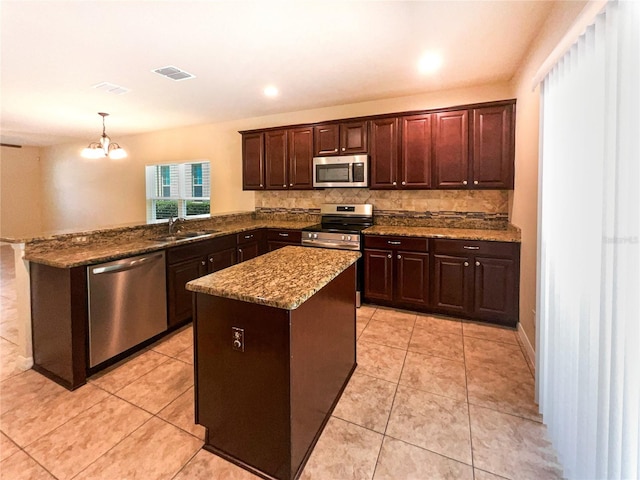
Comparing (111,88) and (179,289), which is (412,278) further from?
(111,88)

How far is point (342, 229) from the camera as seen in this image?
12.3ft

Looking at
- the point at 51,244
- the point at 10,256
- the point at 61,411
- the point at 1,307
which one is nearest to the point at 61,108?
the point at 1,307

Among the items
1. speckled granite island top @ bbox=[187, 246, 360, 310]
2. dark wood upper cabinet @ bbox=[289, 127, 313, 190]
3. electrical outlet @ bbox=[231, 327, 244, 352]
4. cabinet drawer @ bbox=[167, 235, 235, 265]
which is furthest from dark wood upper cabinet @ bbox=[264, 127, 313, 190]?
electrical outlet @ bbox=[231, 327, 244, 352]

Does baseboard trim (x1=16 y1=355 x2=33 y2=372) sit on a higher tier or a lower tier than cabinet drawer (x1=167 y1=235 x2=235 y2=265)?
lower

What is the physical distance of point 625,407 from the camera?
1.04 metres

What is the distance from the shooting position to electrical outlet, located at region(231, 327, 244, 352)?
4.65ft

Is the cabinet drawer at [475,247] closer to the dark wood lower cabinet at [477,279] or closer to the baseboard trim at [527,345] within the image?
the dark wood lower cabinet at [477,279]

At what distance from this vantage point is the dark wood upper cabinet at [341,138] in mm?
3791

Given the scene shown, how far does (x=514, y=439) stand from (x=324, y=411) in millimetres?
1051

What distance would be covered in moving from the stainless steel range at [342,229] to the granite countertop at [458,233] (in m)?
0.20

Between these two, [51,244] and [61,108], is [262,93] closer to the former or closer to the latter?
[51,244]

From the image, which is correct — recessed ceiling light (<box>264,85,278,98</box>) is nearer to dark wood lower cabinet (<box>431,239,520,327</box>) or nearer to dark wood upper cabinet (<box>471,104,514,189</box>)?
dark wood upper cabinet (<box>471,104,514,189</box>)

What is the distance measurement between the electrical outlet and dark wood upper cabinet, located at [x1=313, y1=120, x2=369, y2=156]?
2.97 metres

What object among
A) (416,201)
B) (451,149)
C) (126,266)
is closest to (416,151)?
(451,149)
